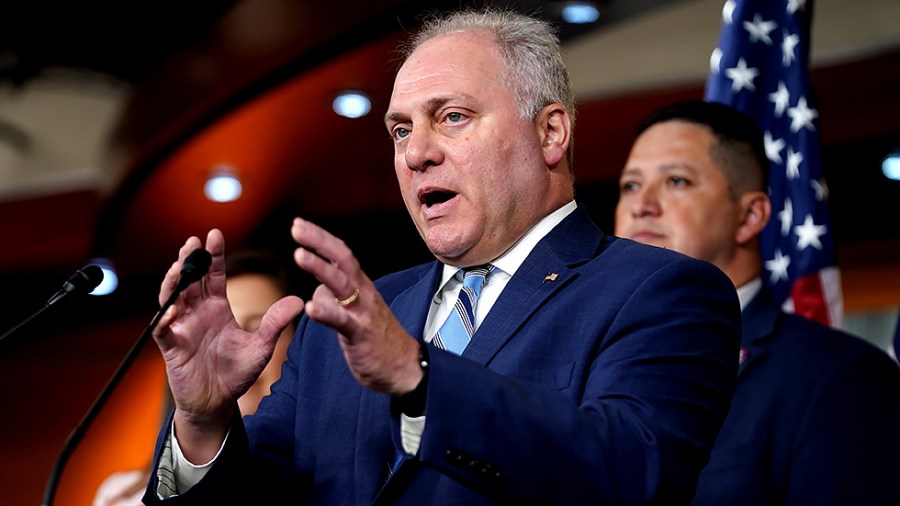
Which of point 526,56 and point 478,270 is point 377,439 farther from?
point 526,56

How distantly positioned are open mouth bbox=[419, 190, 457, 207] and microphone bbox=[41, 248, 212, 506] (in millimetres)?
387

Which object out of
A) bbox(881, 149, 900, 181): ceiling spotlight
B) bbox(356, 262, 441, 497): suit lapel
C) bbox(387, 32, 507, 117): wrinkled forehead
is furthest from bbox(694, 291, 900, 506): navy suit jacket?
bbox(881, 149, 900, 181): ceiling spotlight

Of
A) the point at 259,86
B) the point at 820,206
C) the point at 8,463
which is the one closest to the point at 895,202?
the point at 820,206

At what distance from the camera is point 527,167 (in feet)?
6.42

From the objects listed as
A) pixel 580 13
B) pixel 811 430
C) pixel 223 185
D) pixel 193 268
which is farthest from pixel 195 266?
pixel 223 185

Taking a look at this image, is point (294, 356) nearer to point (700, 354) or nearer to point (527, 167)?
point (527, 167)

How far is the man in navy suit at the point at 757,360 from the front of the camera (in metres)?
2.40

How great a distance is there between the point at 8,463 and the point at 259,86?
3801 millimetres

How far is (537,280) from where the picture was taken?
180cm

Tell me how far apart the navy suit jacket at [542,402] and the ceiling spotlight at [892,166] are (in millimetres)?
3160

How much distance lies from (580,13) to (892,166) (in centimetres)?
153

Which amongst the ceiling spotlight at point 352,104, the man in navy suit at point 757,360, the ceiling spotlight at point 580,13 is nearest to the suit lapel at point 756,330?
the man in navy suit at point 757,360

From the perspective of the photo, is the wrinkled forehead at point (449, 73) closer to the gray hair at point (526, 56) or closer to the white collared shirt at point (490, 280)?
the gray hair at point (526, 56)

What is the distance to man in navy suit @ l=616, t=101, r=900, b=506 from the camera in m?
2.40
